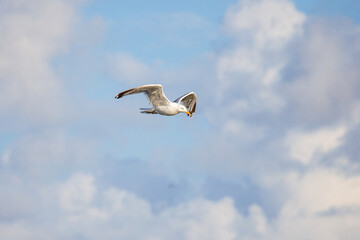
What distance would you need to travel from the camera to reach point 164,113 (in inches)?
2857

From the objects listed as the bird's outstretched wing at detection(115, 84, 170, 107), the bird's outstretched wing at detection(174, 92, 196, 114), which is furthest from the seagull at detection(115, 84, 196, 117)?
the bird's outstretched wing at detection(174, 92, 196, 114)

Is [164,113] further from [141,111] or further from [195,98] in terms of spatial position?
[195,98]

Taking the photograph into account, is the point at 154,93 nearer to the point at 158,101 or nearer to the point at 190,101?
the point at 158,101

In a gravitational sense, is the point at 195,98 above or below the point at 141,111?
above

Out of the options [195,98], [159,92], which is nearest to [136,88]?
[159,92]

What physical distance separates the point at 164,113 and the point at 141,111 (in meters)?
2.93

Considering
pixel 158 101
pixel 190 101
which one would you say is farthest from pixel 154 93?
pixel 190 101

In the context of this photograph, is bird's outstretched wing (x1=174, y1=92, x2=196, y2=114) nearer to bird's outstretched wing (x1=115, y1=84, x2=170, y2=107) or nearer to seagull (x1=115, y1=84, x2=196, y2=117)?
seagull (x1=115, y1=84, x2=196, y2=117)

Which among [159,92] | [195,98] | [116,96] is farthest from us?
[195,98]

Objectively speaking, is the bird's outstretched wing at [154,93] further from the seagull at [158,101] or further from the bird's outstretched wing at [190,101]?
the bird's outstretched wing at [190,101]

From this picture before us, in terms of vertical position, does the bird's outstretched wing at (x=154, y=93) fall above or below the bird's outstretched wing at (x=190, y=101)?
below

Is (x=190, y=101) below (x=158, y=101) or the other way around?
the other way around

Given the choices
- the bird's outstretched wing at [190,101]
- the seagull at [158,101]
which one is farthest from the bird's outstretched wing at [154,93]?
the bird's outstretched wing at [190,101]

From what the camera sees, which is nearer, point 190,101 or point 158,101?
point 158,101
